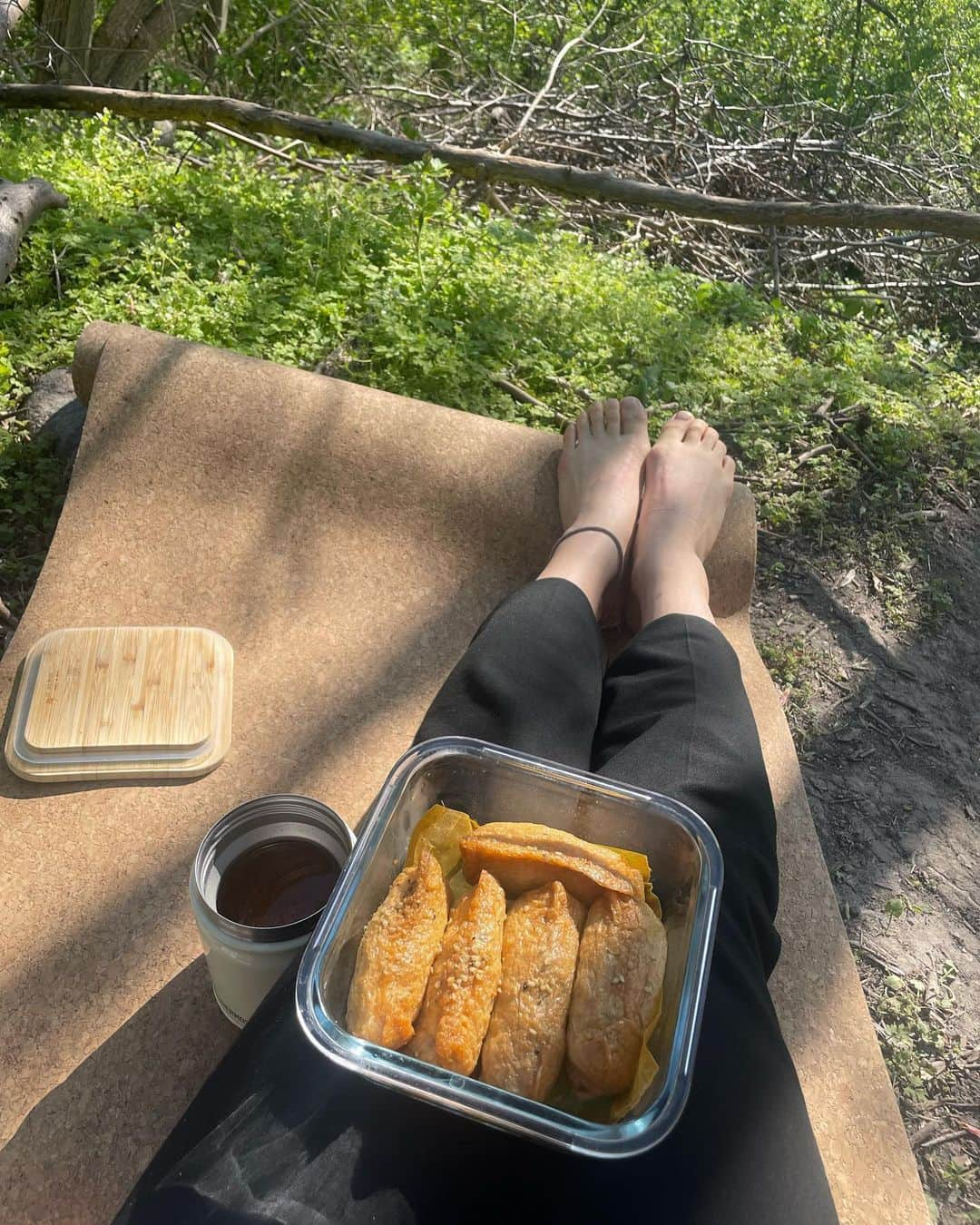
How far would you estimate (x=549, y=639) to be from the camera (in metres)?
1.73

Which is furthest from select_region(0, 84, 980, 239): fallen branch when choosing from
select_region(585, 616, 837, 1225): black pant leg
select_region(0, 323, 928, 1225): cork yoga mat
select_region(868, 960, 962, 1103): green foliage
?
select_region(868, 960, 962, 1103): green foliage

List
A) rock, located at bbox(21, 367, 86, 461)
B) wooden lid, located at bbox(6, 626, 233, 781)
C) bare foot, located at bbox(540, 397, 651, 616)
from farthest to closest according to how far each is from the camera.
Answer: rock, located at bbox(21, 367, 86, 461), bare foot, located at bbox(540, 397, 651, 616), wooden lid, located at bbox(6, 626, 233, 781)

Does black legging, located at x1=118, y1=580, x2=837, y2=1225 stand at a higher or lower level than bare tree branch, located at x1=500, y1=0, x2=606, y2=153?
lower

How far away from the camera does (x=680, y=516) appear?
231 centimetres

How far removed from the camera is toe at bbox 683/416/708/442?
267cm

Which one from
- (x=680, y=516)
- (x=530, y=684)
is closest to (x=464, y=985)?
(x=530, y=684)

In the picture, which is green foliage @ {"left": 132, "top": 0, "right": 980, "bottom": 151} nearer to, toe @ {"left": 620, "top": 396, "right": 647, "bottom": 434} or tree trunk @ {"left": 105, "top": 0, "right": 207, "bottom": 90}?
tree trunk @ {"left": 105, "top": 0, "right": 207, "bottom": 90}

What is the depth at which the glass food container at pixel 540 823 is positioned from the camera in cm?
86

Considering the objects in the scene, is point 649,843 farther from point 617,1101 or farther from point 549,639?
point 549,639

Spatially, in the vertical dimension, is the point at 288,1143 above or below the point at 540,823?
below

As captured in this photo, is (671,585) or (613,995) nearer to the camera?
(613,995)

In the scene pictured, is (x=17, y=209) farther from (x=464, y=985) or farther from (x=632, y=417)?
(x=464, y=985)

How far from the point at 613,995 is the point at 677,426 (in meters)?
2.11

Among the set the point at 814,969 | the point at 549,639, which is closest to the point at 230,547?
the point at 549,639
